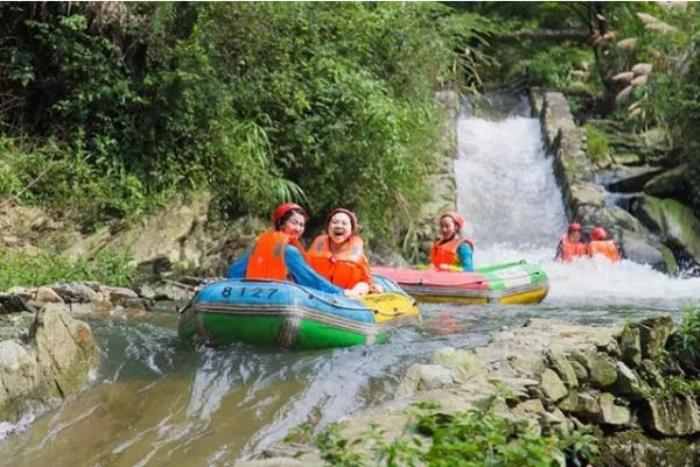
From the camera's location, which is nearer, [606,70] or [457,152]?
[457,152]

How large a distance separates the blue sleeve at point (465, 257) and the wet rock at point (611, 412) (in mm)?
5411

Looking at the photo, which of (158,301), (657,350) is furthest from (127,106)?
(657,350)

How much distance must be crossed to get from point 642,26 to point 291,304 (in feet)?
57.9

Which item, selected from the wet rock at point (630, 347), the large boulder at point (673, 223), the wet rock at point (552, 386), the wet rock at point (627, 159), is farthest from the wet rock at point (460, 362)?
the wet rock at point (627, 159)

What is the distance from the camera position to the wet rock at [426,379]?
4.27m

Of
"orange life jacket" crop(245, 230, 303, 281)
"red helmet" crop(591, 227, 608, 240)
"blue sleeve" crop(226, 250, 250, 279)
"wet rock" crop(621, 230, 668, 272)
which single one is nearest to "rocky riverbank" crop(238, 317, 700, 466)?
"orange life jacket" crop(245, 230, 303, 281)

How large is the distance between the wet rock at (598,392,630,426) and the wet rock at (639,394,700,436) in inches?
7.0

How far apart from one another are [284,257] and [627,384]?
2.85 meters

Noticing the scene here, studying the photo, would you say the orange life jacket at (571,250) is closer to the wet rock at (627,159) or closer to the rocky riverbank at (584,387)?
the wet rock at (627,159)

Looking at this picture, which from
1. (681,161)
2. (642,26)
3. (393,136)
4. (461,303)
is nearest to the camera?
(461,303)

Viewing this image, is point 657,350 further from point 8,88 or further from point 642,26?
point 642,26

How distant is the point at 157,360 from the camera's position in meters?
6.27

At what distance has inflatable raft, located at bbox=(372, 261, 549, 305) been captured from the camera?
9828 millimetres

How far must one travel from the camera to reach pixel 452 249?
10.5 m
